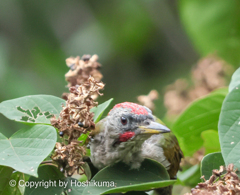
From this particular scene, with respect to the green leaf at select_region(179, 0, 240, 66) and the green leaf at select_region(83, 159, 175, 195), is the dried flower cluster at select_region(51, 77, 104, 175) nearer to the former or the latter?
the green leaf at select_region(83, 159, 175, 195)

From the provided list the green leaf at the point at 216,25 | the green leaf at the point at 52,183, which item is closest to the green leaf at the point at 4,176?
the green leaf at the point at 52,183

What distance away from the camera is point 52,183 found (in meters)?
1.68

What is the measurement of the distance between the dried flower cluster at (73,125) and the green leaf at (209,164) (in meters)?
0.64

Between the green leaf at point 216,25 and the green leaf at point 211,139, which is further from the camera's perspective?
the green leaf at point 216,25

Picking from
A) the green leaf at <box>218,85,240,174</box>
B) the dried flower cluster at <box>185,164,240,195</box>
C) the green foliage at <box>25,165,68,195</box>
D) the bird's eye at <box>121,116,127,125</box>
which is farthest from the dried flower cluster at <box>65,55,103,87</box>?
the dried flower cluster at <box>185,164,240,195</box>

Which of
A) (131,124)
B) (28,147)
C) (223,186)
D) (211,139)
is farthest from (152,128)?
(211,139)

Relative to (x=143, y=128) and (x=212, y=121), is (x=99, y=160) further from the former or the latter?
(x=212, y=121)

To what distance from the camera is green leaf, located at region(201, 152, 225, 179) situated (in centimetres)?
170

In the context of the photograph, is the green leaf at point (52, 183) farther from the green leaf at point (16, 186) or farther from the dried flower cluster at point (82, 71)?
the dried flower cluster at point (82, 71)

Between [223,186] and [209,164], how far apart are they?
33 centimetres

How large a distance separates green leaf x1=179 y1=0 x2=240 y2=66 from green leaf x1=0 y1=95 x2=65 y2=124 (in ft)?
7.63

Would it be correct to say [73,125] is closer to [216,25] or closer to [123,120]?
[123,120]

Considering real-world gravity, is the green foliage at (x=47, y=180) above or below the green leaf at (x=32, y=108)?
below

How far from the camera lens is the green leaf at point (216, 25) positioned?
3.55 meters
